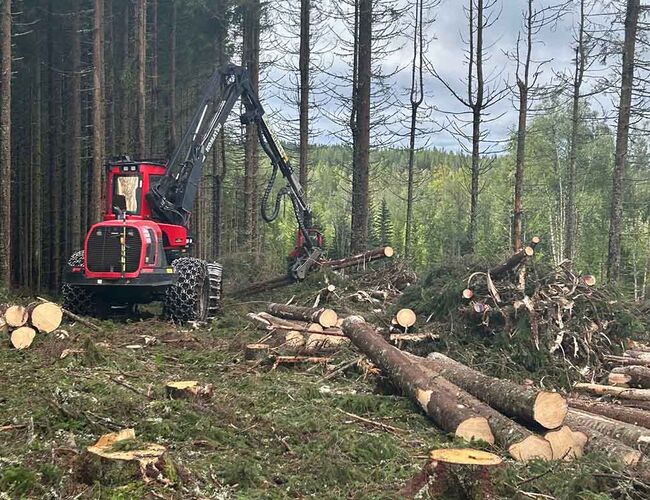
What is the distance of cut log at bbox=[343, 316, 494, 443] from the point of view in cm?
561

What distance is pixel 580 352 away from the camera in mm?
8672

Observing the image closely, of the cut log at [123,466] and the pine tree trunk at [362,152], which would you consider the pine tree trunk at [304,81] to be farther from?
the cut log at [123,466]

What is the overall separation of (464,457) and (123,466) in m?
2.22

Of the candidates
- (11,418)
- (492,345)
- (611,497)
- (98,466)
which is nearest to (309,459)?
(98,466)

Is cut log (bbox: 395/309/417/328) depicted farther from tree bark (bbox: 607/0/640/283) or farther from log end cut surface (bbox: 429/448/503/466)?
tree bark (bbox: 607/0/640/283)

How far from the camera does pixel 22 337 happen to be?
29.4 ft

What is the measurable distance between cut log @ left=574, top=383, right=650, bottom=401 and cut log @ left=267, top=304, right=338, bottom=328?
140 inches

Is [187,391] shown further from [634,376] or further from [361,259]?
[361,259]

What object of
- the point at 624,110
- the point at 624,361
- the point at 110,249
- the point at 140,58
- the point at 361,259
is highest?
the point at 140,58

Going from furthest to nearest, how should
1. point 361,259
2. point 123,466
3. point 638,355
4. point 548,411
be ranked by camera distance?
point 361,259, point 638,355, point 548,411, point 123,466

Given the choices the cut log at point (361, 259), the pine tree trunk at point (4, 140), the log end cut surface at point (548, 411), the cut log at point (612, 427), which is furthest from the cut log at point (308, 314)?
the pine tree trunk at point (4, 140)

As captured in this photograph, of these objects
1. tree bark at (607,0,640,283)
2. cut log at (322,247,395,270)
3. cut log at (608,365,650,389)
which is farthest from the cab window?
tree bark at (607,0,640,283)

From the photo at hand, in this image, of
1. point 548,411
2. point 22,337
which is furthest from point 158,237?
point 548,411

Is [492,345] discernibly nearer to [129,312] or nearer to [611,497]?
[611,497]
